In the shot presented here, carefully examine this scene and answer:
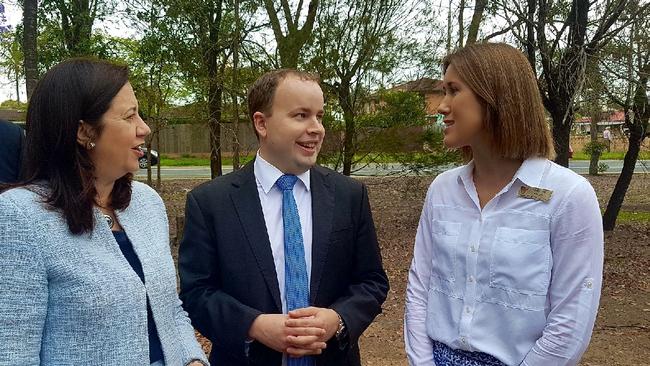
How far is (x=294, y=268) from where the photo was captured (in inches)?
90.0

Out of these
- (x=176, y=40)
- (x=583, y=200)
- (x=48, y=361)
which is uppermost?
(x=176, y=40)

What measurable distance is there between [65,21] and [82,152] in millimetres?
9280

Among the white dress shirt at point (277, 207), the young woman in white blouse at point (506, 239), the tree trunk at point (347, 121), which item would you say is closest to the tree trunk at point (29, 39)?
the tree trunk at point (347, 121)

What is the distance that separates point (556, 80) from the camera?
767 cm

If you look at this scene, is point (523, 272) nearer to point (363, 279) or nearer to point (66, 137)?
point (363, 279)

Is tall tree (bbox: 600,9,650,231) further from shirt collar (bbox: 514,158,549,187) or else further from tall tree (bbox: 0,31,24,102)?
tall tree (bbox: 0,31,24,102)

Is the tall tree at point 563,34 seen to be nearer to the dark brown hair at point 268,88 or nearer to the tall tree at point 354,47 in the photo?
the tall tree at point 354,47

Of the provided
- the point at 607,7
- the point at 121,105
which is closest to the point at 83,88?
the point at 121,105

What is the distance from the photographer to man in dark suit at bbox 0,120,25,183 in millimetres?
2533

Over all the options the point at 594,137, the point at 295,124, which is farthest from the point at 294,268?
the point at 594,137

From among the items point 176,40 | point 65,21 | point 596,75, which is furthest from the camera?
point 65,21

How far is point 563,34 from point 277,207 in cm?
650

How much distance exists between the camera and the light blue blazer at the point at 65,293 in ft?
5.58

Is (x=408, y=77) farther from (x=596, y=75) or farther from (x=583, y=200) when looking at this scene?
(x=583, y=200)
